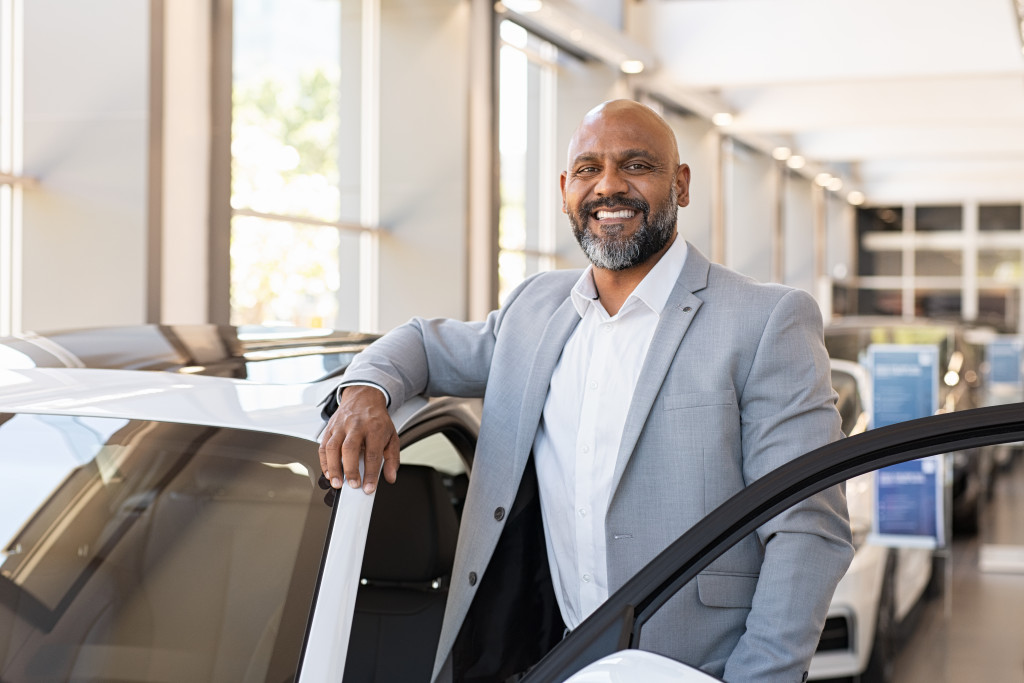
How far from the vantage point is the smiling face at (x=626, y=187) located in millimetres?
1954

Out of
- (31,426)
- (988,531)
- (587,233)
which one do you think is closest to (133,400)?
(31,426)

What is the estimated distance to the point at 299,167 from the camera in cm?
738

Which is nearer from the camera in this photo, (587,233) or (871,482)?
(587,233)

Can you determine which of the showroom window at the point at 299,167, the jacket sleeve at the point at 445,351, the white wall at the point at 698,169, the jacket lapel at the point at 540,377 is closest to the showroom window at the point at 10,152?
the showroom window at the point at 299,167

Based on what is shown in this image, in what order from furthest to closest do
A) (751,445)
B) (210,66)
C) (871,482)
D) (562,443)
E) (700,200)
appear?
1. (700,200)
2. (210,66)
3. (871,482)
4. (562,443)
5. (751,445)

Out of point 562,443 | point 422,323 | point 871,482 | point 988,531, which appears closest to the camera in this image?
point 562,443

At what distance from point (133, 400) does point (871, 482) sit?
4024 mm

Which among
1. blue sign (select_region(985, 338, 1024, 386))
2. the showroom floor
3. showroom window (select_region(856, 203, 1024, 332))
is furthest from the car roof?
showroom window (select_region(856, 203, 1024, 332))

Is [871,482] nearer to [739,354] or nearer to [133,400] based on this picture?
[739,354]

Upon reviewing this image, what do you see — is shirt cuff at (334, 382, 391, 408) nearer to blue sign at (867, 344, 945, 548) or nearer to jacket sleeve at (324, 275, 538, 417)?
jacket sleeve at (324, 275, 538, 417)

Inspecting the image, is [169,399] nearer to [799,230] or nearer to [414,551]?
[414,551]

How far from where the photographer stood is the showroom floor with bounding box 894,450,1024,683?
9.14 feet

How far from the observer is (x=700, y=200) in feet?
44.9

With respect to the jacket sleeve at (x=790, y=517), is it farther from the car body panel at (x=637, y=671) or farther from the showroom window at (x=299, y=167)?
the showroom window at (x=299, y=167)
